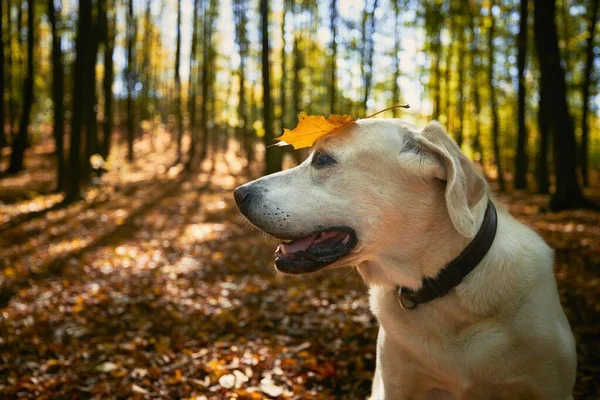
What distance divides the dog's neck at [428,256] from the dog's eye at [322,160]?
0.58 metres

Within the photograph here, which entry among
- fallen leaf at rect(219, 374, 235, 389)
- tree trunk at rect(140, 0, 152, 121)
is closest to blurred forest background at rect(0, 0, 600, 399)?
fallen leaf at rect(219, 374, 235, 389)

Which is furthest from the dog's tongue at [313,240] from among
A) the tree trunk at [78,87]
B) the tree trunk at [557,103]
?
the tree trunk at [78,87]

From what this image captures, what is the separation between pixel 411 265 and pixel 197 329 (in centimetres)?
367

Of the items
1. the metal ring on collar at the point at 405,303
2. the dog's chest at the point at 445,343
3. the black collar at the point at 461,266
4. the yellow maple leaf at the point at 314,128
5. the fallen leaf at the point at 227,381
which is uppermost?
the yellow maple leaf at the point at 314,128

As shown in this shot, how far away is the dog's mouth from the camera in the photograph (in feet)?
8.01

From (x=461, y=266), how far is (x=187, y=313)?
438 cm

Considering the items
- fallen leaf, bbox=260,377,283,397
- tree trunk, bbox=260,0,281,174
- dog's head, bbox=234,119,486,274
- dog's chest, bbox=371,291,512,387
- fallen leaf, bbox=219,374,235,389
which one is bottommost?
fallen leaf, bbox=260,377,283,397

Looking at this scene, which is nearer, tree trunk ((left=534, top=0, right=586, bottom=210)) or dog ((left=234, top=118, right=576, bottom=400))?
dog ((left=234, top=118, right=576, bottom=400))

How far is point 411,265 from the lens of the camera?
2.47 meters

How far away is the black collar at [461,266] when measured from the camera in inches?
93.9

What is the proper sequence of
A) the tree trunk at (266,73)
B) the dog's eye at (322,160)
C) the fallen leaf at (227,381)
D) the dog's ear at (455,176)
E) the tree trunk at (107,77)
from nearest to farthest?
1. the dog's ear at (455,176)
2. the dog's eye at (322,160)
3. the fallen leaf at (227,381)
4. the tree trunk at (266,73)
5. the tree trunk at (107,77)

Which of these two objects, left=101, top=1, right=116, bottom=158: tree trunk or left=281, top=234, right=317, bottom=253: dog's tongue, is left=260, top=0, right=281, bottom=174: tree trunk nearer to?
left=101, top=1, right=116, bottom=158: tree trunk

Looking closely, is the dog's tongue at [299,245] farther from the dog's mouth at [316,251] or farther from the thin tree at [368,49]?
the thin tree at [368,49]

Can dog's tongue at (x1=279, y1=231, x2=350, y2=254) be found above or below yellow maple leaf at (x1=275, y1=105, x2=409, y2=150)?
below
